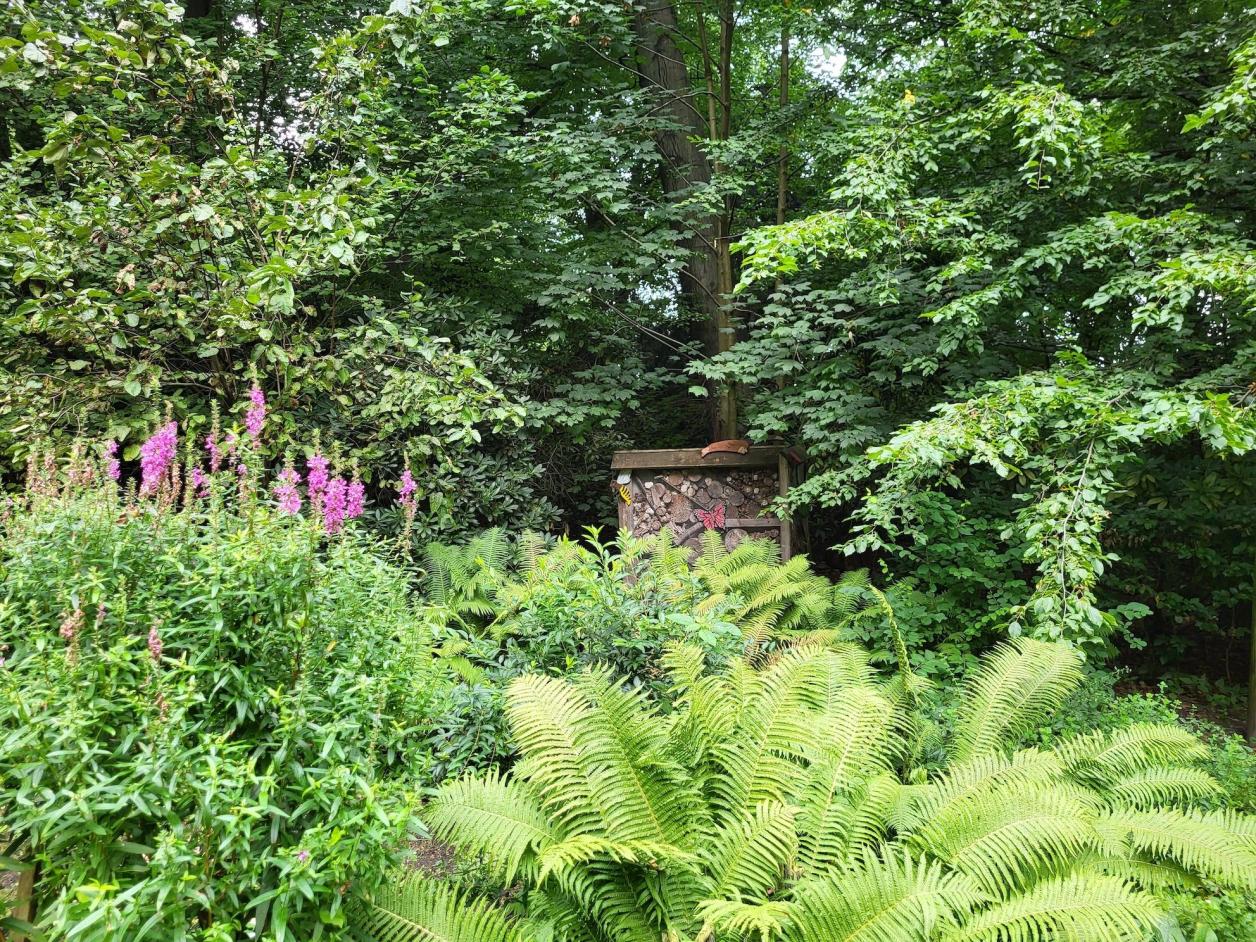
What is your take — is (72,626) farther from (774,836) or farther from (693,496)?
(693,496)

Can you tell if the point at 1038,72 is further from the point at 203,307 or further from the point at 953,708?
the point at 203,307

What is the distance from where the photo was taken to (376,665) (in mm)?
A: 1711

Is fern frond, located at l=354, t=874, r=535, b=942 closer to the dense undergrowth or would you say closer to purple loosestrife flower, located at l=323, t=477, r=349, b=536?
the dense undergrowth

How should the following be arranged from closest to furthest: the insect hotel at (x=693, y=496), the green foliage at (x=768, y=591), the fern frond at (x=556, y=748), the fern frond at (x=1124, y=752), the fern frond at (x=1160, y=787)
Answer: the fern frond at (x=556, y=748)
the fern frond at (x=1160, y=787)
the fern frond at (x=1124, y=752)
the green foliage at (x=768, y=591)
the insect hotel at (x=693, y=496)

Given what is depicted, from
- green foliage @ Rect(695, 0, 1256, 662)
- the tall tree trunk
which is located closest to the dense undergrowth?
green foliage @ Rect(695, 0, 1256, 662)

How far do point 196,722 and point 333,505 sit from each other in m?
0.58

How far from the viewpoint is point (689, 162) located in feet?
21.0

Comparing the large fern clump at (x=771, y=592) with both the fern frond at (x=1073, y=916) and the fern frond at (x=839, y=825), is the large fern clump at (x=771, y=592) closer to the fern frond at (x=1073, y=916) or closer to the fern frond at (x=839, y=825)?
the fern frond at (x=839, y=825)

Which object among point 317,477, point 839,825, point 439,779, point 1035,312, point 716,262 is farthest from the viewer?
point 716,262

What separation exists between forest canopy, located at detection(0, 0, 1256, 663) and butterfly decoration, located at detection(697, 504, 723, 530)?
76 cm

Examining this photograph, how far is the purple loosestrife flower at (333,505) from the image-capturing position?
1775 millimetres

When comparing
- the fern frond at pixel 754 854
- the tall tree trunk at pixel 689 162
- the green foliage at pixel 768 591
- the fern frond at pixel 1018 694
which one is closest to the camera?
the fern frond at pixel 754 854

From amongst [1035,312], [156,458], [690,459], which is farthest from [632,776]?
[1035,312]

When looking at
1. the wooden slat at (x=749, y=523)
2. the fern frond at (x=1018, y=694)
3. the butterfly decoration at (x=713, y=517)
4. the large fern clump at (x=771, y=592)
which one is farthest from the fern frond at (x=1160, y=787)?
the butterfly decoration at (x=713, y=517)
